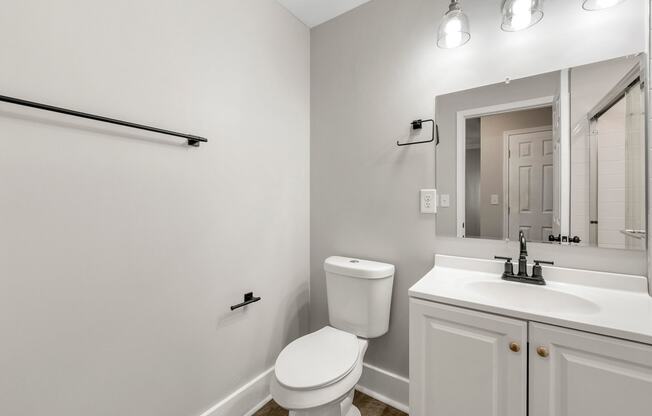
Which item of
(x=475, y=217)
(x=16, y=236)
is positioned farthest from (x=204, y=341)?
(x=475, y=217)

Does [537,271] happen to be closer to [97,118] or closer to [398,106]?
[398,106]

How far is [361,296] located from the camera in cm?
159

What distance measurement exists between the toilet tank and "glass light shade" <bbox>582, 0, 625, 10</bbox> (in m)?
1.40

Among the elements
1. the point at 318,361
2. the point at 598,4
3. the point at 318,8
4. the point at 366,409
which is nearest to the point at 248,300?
the point at 318,361

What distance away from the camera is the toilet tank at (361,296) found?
1.57 metres

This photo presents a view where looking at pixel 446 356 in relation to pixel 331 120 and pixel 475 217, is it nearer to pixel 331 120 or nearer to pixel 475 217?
pixel 475 217

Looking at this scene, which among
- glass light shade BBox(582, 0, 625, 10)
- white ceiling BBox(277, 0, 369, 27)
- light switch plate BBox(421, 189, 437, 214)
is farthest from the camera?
white ceiling BBox(277, 0, 369, 27)

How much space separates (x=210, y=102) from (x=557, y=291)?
1757 mm

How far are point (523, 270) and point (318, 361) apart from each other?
1009 millimetres

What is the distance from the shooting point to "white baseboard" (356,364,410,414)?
5.40 feet

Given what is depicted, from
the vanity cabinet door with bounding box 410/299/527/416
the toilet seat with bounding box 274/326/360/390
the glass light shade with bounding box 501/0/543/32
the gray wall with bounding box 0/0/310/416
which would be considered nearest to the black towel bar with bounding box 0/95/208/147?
the gray wall with bounding box 0/0/310/416

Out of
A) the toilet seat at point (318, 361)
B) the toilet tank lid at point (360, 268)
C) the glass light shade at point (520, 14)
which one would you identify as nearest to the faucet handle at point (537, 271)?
the toilet tank lid at point (360, 268)

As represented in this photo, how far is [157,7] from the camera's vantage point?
1.19 metres

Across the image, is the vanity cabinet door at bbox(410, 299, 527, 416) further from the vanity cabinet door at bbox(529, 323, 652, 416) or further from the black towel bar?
the black towel bar
